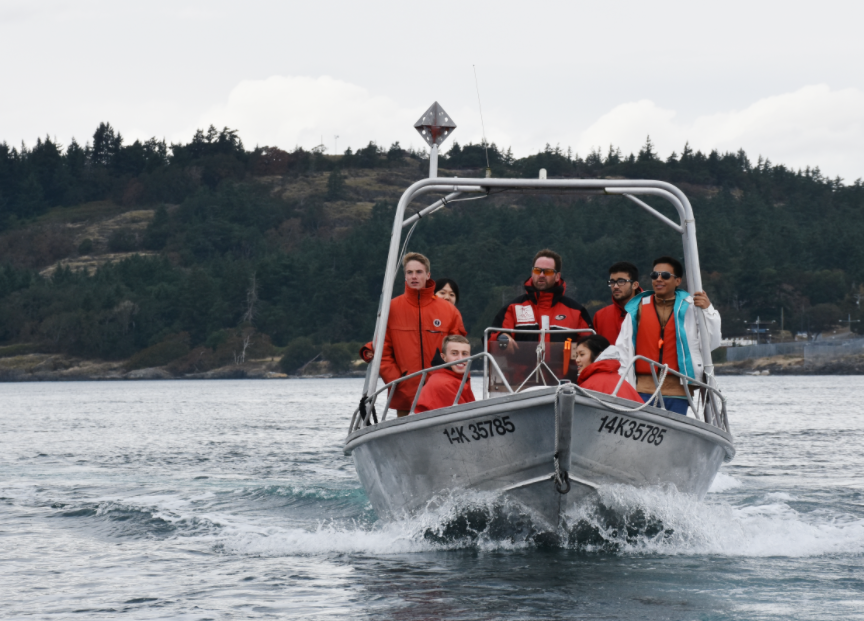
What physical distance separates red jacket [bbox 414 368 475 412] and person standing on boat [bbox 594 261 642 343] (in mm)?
1497

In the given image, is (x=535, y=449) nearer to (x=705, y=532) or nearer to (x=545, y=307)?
(x=545, y=307)

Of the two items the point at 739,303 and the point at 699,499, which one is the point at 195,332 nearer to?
the point at 739,303

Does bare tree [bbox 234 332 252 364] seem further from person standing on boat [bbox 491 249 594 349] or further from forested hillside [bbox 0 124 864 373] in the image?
person standing on boat [bbox 491 249 594 349]

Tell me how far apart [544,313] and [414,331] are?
134 cm

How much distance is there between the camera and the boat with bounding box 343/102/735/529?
837 cm

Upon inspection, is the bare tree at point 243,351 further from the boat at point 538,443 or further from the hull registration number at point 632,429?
the hull registration number at point 632,429

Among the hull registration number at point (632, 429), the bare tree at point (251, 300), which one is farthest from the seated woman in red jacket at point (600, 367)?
the bare tree at point (251, 300)

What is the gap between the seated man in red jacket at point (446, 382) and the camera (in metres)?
9.06

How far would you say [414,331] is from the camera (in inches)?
404

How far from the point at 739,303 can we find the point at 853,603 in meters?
106

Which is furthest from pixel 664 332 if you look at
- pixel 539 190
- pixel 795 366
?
pixel 795 366

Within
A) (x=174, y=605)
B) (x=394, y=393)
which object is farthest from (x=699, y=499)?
(x=174, y=605)

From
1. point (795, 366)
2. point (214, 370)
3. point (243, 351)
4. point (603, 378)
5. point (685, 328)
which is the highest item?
point (685, 328)

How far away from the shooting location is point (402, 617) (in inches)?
297
